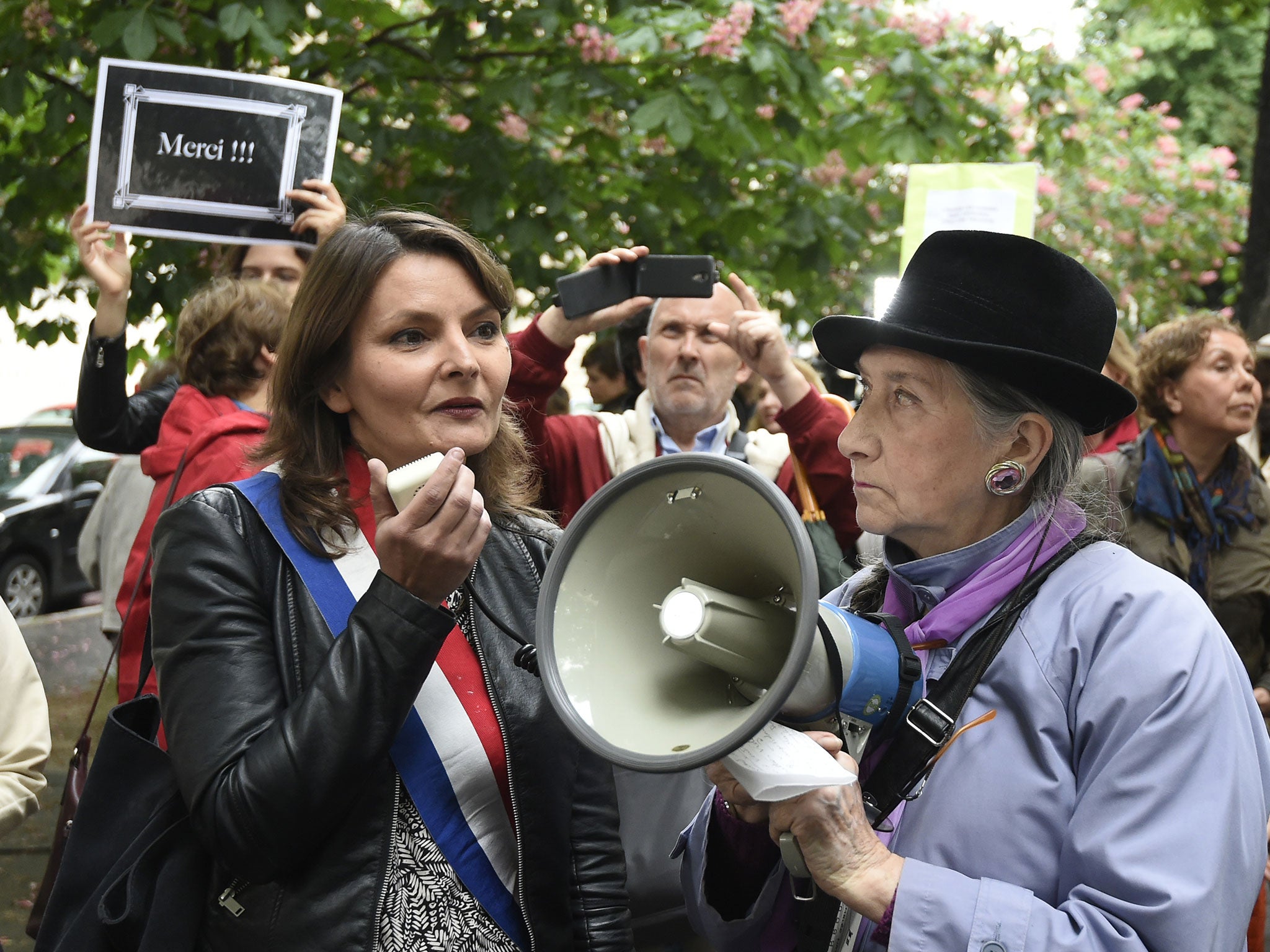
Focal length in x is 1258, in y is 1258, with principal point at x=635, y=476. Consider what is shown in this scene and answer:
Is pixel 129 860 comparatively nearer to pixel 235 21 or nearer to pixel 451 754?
pixel 451 754

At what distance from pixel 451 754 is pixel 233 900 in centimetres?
34

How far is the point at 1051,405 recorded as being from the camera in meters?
1.82

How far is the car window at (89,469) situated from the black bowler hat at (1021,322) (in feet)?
34.6

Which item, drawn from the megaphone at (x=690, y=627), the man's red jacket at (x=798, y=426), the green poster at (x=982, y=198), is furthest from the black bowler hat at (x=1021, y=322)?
the green poster at (x=982, y=198)

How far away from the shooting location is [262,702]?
1679mm

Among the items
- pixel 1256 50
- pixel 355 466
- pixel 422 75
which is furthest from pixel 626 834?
pixel 1256 50

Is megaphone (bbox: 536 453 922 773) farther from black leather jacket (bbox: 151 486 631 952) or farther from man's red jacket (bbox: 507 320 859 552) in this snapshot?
man's red jacket (bbox: 507 320 859 552)

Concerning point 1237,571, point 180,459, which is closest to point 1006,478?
point 180,459

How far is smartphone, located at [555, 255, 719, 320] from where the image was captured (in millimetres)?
3238

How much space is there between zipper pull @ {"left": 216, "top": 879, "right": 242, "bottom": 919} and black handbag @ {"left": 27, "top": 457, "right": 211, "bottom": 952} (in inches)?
1.8

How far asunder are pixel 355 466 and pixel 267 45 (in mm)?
2969

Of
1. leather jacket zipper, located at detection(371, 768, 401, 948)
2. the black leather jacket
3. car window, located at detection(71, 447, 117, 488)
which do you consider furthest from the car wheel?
leather jacket zipper, located at detection(371, 768, 401, 948)

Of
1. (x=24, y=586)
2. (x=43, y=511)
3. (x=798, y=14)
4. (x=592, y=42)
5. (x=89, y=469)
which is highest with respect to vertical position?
(x=798, y=14)

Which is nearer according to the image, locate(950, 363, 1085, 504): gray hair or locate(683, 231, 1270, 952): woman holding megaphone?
locate(683, 231, 1270, 952): woman holding megaphone
